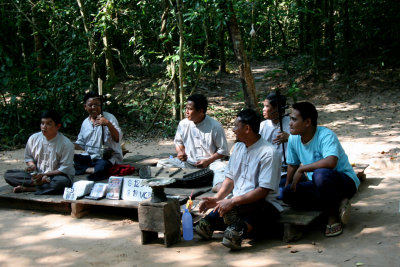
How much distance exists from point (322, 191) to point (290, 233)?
455 millimetres

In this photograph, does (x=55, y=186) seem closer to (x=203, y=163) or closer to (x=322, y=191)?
(x=203, y=163)

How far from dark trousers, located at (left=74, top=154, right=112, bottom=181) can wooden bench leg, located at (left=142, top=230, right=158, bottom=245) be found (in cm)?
188

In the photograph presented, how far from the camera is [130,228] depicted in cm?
445

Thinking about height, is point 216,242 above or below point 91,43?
below

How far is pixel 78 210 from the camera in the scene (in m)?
4.81

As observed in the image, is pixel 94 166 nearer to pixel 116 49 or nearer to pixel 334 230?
pixel 334 230

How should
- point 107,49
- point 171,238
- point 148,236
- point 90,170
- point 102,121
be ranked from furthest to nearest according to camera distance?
point 107,49
point 90,170
point 102,121
point 148,236
point 171,238

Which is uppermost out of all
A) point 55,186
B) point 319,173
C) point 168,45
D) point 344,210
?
point 168,45

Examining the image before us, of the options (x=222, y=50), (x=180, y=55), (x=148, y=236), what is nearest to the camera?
(x=148, y=236)

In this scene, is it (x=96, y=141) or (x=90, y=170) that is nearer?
(x=90, y=170)

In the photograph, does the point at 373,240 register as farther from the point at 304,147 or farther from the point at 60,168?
the point at 60,168

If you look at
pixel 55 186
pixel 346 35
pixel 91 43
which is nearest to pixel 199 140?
pixel 55 186

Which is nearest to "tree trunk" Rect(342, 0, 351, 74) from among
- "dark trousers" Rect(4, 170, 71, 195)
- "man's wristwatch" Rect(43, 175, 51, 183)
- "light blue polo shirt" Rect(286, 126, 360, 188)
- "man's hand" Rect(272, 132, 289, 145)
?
"man's hand" Rect(272, 132, 289, 145)

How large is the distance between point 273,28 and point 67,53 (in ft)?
44.5
